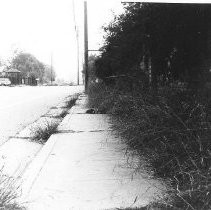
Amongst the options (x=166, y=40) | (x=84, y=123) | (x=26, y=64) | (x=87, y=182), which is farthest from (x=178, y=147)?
(x=26, y=64)

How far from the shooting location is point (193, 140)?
14.5ft

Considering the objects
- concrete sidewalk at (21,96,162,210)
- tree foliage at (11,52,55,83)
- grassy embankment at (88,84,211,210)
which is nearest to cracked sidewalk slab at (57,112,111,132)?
grassy embankment at (88,84,211,210)

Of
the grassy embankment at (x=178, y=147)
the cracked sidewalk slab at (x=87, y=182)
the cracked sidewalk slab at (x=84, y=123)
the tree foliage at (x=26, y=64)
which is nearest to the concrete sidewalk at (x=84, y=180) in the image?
the cracked sidewalk slab at (x=87, y=182)

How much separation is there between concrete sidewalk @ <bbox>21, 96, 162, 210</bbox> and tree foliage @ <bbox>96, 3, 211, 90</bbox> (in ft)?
12.3

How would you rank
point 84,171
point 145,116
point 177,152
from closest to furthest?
point 177,152 → point 84,171 → point 145,116

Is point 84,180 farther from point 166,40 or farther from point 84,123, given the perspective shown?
A: point 166,40

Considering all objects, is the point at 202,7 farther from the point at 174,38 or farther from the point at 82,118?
the point at 82,118

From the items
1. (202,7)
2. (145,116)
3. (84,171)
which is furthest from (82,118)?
(84,171)

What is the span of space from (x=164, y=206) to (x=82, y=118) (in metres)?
7.22

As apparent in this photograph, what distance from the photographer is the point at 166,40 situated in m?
10.4

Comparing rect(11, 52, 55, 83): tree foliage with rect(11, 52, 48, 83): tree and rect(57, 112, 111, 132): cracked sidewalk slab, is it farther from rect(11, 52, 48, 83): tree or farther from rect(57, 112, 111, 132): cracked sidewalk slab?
rect(57, 112, 111, 132): cracked sidewalk slab

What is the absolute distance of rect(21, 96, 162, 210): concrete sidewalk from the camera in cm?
358

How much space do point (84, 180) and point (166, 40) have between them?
6752 millimetres

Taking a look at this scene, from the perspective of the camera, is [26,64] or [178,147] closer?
[178,147]
